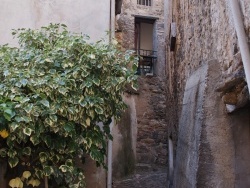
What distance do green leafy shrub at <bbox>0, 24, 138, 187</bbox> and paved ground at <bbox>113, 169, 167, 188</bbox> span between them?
498 centimetres

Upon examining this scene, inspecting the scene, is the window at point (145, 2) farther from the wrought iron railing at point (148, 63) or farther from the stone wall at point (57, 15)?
the stone wall at point (57, 15)

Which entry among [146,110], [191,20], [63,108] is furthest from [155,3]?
[63,108]

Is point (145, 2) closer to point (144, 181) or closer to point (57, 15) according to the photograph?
point (144, 181)

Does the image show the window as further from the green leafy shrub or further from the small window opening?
the green leafy shrub

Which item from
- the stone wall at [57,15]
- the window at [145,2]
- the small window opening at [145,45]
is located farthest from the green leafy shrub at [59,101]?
the window at [145,2]

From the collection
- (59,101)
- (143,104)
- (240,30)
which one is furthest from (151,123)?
(240,30)

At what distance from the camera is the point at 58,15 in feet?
15.8

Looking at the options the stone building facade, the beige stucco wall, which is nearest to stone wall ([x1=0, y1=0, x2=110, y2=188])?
the beige stucco wall

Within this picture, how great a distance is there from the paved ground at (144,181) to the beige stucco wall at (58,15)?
4.91 metres

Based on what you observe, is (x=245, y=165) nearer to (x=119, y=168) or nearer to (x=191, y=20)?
(x=191, y=20)

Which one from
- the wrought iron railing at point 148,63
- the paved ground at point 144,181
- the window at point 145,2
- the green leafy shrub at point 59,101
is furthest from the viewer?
the window at point 145,2

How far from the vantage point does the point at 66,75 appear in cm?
357

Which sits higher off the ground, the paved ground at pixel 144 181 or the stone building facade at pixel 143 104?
the stone building facade at pixel 143 104

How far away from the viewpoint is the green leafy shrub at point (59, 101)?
323cm
